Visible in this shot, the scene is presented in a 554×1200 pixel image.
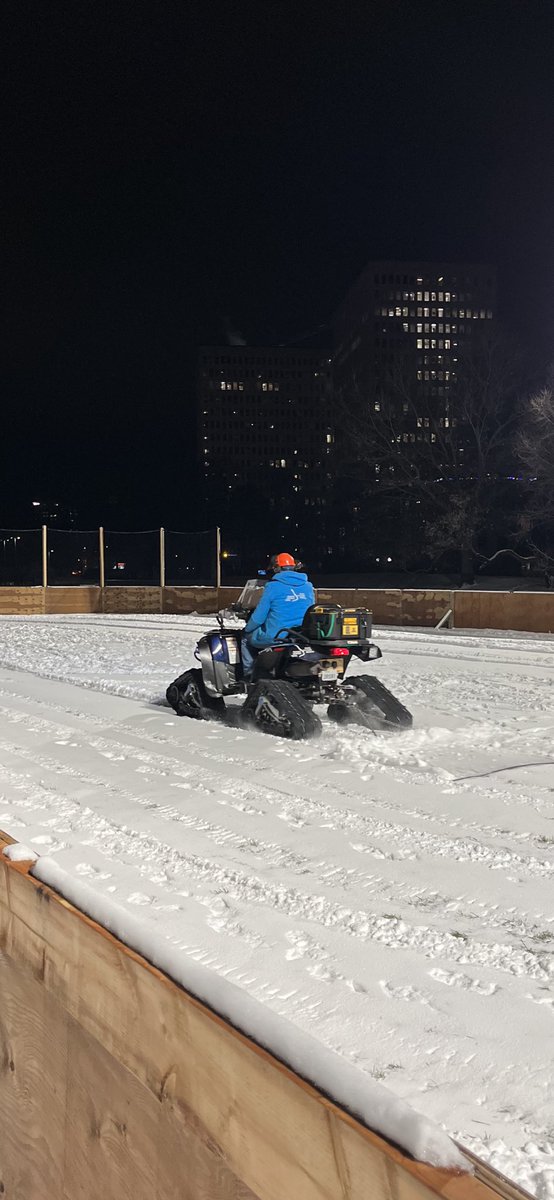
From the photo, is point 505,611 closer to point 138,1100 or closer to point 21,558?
point 21,558

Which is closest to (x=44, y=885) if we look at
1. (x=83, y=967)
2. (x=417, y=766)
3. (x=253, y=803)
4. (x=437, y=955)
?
(x=83, y=967)

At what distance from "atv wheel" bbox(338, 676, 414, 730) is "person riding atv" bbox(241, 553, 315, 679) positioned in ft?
2.59

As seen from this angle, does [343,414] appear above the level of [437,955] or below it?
above

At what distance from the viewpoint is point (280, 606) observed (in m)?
7.91

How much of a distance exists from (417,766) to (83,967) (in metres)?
4.84

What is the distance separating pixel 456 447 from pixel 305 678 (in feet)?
122

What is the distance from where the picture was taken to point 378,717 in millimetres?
7941

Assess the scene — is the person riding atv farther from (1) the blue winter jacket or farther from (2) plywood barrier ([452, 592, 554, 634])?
(2) plywood barrier ([452, 592, 554, 634])

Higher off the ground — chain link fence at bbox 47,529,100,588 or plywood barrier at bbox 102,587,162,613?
chain link fence at bbox 47,529,100,588

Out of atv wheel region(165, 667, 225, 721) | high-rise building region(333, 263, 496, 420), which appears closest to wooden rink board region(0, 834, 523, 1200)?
atv wheel region(165, 667, 225, 721)

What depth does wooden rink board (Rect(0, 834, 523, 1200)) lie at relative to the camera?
1.24 m

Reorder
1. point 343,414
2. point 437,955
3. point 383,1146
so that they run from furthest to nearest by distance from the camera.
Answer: point 343,414 < point 437,955 < point 383,1146

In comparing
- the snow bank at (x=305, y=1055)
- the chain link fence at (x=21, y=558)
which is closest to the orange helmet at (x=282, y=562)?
the snow bank at (x=305, y=1055)

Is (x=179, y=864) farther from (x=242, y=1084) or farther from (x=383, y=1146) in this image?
(x=383, y=1146)
